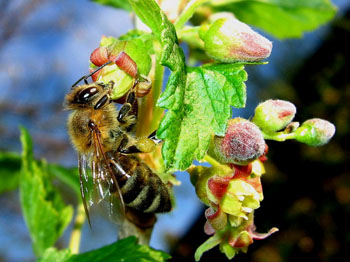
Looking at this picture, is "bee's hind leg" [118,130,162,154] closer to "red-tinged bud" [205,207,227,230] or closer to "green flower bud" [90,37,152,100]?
"green flower bud" [90,37,152,100]

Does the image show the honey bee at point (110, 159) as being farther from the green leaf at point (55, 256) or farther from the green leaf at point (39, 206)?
the green leaf at point (39, 206)

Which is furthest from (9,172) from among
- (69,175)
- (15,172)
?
(69,175)

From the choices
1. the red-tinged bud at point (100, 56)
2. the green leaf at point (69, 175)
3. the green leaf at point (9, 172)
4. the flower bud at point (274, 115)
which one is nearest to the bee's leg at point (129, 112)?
the red-tinged bud at point (100, 56)

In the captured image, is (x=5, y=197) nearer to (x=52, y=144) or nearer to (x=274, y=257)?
(x=52, y=144)

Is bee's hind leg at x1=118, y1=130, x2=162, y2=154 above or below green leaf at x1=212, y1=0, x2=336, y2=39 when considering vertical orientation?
above

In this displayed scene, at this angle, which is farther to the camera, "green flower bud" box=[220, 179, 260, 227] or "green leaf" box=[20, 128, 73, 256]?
"green leaf" box=[20, 128, 73, 256]

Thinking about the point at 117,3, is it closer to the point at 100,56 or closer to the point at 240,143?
the point at 100,56

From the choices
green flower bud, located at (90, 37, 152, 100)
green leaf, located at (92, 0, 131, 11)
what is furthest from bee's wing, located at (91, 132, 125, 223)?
green leaf, located at (92, 0, 131, 11)
